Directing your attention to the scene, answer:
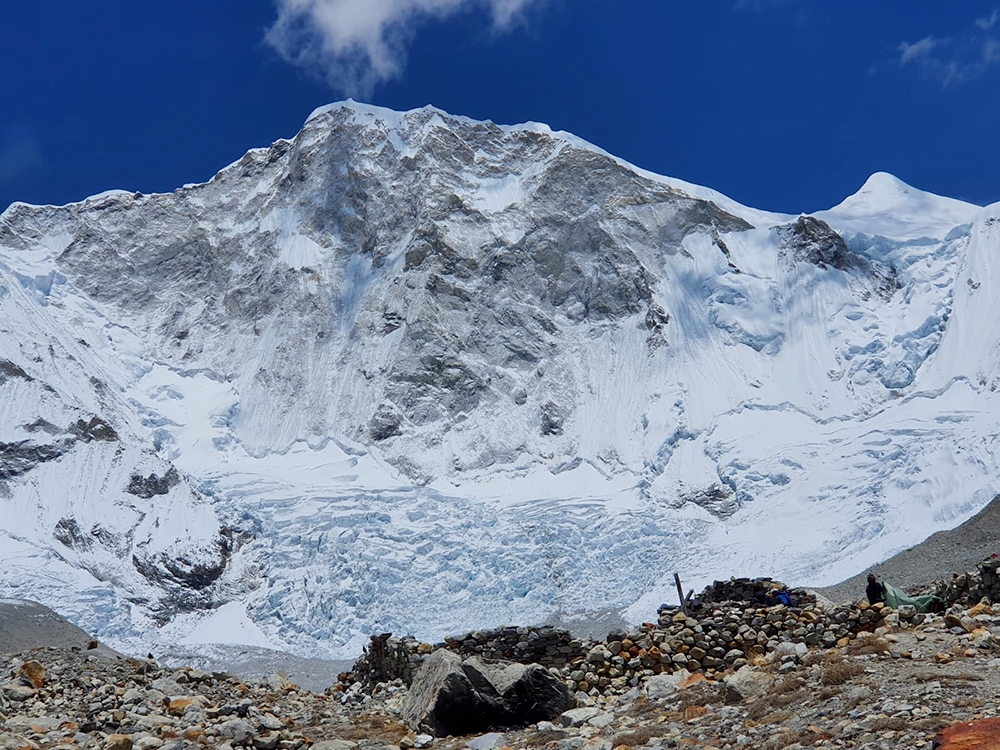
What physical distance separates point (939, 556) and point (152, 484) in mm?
62567

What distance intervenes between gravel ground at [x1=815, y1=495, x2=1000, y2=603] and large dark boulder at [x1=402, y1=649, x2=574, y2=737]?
43633 millimetres

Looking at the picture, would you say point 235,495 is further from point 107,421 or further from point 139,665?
point 139,665

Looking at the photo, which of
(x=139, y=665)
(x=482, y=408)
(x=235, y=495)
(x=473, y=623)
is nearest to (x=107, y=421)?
(x=235, y=495)

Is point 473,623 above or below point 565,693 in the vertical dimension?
above

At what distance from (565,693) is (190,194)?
145m

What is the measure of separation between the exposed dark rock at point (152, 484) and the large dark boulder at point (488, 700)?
84067mm

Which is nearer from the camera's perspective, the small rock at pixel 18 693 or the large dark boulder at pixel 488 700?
the large dark boulder at pixel 488 700

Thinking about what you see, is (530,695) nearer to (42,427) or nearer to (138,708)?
(138,708)

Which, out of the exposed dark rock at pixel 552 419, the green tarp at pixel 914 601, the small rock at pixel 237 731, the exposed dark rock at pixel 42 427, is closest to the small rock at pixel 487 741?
the small rock at pixel 237 731

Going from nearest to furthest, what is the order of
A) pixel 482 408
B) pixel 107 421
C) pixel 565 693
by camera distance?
1. pixel 565 693
2. pixel 107 421
3. pixel 482 408

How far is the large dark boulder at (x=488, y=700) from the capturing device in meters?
12.1

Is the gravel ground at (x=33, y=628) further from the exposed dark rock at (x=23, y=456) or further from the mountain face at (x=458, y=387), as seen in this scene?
the exposed dark rock at (x=23, y=456)

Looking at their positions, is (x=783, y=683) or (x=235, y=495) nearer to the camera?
(x=783, y=683)

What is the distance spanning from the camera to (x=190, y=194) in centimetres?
14800
